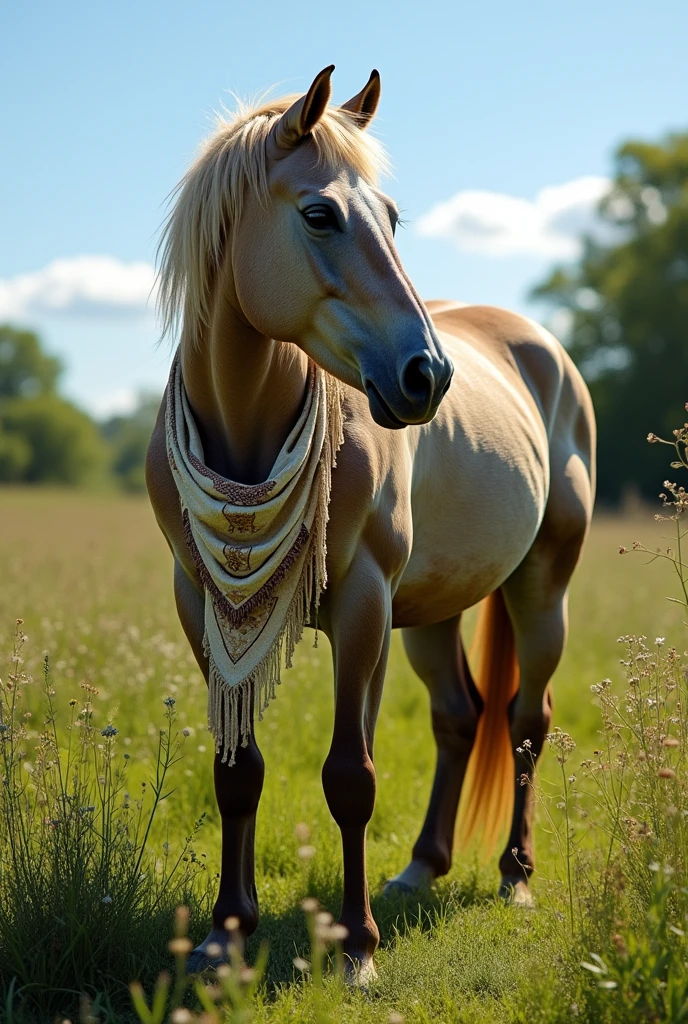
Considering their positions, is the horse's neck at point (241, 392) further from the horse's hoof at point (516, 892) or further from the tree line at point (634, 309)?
the tree line at point (634, 309)

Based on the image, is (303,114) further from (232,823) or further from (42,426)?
(42,426)

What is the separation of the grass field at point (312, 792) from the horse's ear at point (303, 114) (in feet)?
6.06

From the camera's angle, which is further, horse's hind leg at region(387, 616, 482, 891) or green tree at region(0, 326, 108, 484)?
green tree at region(0, 326, 108, 484)

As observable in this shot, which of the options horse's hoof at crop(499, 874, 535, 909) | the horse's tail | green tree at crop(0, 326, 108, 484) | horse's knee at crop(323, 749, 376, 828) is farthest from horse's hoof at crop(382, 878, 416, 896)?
green tree at crop(0, 326, 108, 484)

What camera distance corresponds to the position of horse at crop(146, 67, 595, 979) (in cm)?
300

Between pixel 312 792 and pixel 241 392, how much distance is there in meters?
2.44

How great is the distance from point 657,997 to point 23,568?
27.2 feet

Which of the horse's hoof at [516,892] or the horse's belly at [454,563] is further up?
the horse's belly at [454,563]

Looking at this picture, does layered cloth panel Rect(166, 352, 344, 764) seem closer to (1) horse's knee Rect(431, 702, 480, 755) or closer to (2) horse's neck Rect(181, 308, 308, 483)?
(2) horse's neck Rect(181, 308, 308, 483)

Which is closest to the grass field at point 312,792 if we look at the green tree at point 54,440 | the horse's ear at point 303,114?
the horse's ear at point 303,114

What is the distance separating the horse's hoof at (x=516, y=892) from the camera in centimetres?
406

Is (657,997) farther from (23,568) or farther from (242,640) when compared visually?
(23,568)

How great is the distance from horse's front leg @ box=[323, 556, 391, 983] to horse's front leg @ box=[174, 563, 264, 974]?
311 millimetres

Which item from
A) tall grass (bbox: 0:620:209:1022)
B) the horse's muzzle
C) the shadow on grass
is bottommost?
the shadow on grass
